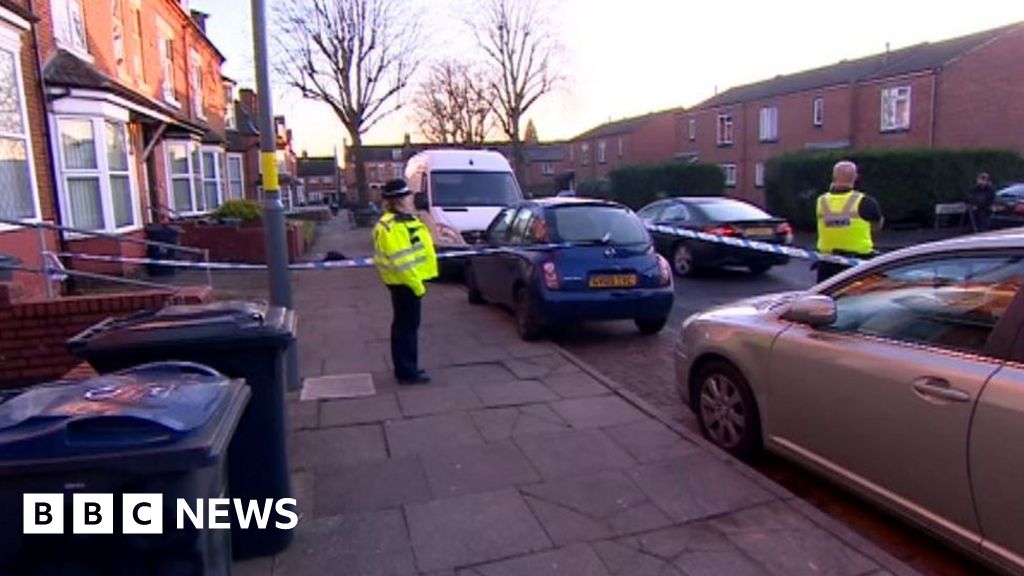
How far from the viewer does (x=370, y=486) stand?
11.7 feet

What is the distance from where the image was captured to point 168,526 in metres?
1.87

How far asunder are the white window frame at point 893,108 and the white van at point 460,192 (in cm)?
2327

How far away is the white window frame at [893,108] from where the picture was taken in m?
27.6

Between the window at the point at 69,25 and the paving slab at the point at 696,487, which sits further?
the window at the point at 69,25

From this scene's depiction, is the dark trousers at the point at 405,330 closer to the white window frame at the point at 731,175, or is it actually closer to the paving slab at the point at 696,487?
the paving slab at the point at 696,487

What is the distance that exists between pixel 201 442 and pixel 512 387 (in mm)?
3594

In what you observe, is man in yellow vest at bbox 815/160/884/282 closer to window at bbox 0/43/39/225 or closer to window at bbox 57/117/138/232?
window at bbox 0/43/39/225

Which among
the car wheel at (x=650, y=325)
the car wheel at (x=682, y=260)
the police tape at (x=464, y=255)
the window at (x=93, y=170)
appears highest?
the window at (x=93, y=170)

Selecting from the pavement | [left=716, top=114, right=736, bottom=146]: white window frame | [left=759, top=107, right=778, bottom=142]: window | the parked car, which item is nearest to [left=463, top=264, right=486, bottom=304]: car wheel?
the pavement

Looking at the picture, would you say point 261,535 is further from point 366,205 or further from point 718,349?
point 366,205

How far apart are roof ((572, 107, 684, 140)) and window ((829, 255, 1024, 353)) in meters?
42.6

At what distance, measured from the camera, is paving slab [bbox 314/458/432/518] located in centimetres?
336

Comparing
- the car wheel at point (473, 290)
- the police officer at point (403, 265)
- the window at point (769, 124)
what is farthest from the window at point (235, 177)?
the window at point (769, 124)

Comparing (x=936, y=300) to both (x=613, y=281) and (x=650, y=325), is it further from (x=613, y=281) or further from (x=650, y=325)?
(x=650, y=325)
